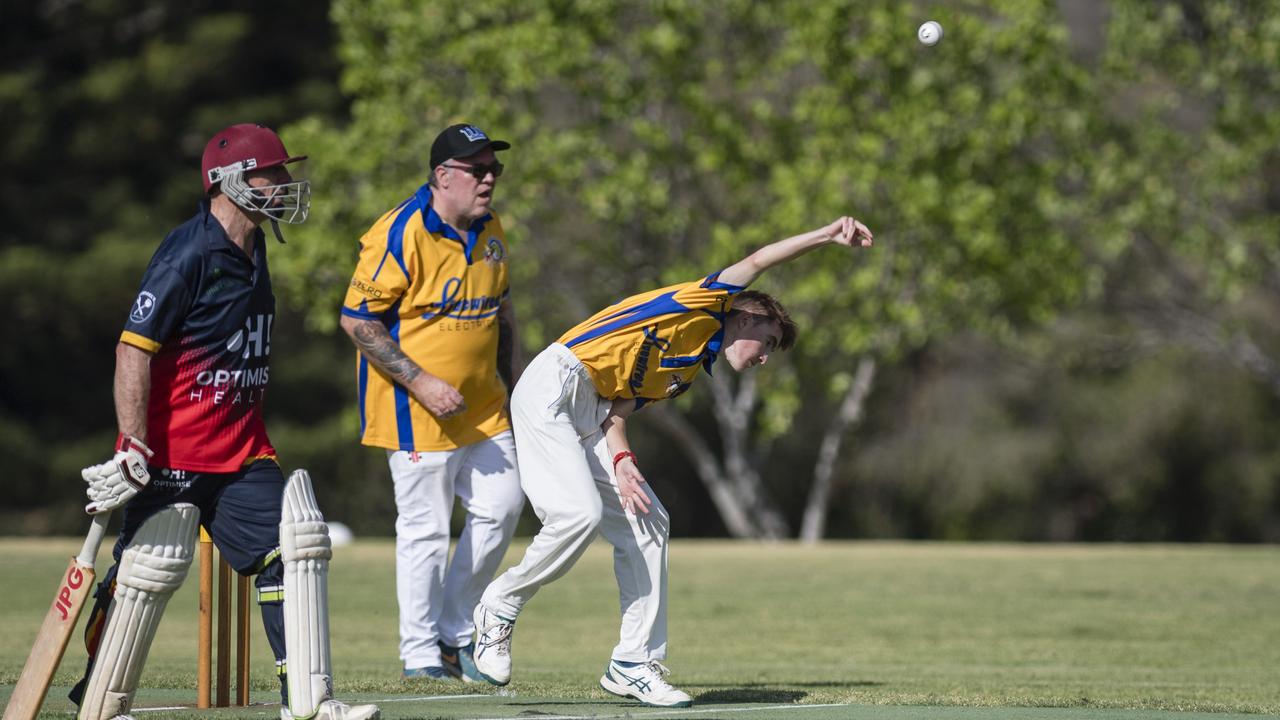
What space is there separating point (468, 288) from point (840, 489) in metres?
27.9

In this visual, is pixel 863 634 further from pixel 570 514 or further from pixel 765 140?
pixel 765 140

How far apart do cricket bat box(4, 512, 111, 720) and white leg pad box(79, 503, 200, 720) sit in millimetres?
126

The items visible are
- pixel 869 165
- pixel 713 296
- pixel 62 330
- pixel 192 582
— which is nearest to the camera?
pixel 713 296

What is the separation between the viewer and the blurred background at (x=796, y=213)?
24.8m

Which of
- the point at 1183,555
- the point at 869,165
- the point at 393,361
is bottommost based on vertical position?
the point at 1183,555

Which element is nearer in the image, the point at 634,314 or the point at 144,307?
the point at 144,307

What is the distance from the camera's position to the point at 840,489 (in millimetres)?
35438

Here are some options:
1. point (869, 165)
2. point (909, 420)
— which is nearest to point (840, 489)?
point (909, 420)

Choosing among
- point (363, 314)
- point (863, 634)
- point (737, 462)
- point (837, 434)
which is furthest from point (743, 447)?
point (363, 314)

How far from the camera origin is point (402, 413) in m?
8.11

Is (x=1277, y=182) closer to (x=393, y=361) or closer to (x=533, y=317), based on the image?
(x=533, y=317)

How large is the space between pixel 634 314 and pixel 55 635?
8.39ft

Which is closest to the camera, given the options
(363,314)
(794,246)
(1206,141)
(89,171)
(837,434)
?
(794,246)

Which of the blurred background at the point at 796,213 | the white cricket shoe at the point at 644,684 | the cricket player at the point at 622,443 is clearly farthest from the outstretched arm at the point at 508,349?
the blurred background at the point at 796,213
